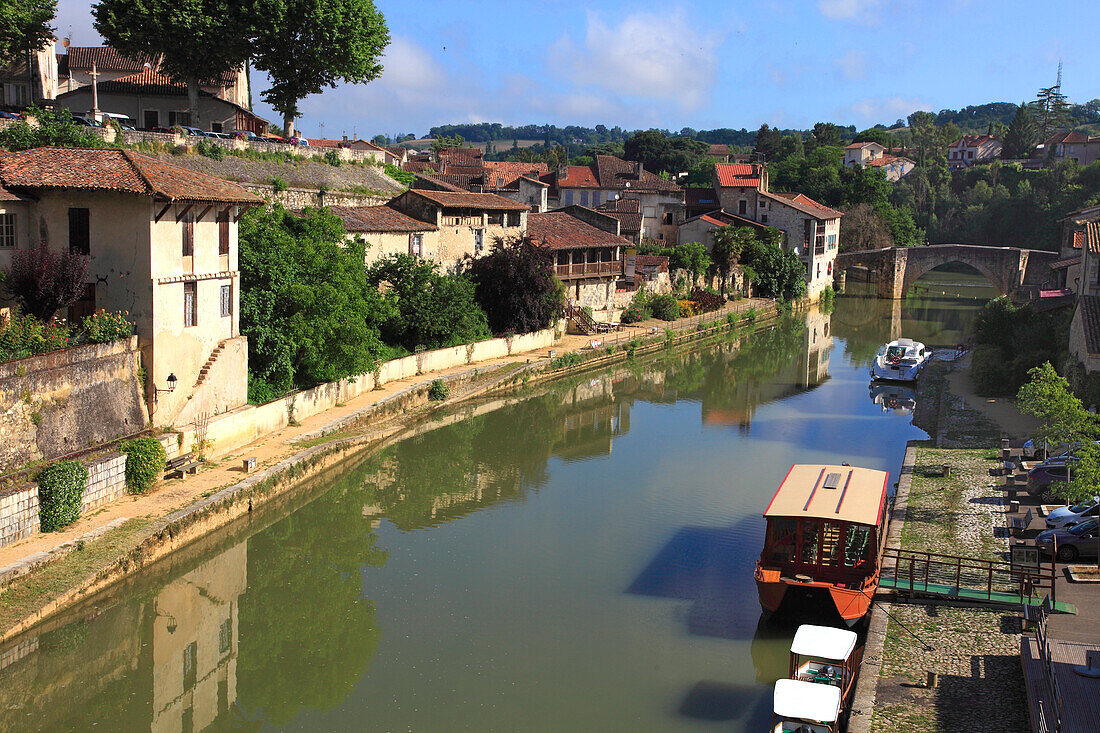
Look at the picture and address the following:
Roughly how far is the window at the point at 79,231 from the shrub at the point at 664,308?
31.7 meters

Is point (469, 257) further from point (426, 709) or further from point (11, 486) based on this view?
point (426, 709)

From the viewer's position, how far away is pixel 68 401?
18.3 metres

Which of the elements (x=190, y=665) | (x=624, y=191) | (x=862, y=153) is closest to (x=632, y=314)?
(x=624, y=191)

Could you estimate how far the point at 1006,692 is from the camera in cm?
1256

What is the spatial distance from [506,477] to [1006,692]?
13.6 m

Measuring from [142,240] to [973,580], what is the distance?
17.0m

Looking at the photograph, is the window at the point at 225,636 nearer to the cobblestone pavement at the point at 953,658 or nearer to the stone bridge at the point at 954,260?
the cobblestone pavement at the point at 953,658

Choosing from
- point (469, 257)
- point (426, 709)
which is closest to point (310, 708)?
point (426, 709)

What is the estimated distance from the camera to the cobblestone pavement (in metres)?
12.0

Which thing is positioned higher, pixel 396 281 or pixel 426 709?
pixel 396 281

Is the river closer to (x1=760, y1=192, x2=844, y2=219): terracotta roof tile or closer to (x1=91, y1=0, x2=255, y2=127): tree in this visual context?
(x1=91, y1=0, x2=255, y2=127): tree

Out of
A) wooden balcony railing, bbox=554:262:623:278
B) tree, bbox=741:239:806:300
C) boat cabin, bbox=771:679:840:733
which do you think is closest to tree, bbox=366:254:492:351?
wooden balcony railing, bbox=554:262:623:278

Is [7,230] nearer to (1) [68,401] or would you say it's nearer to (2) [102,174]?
(2) [102,174]

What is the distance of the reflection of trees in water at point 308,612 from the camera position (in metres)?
14.0
